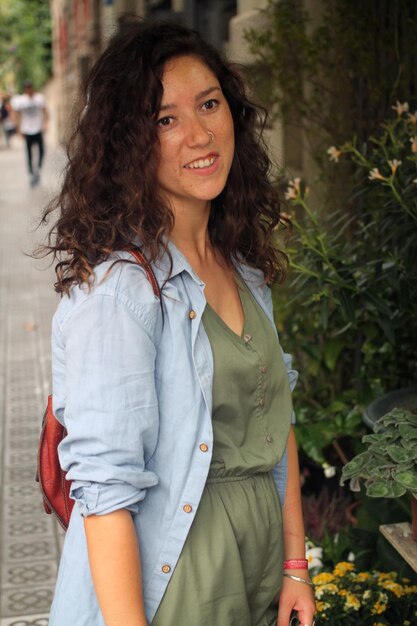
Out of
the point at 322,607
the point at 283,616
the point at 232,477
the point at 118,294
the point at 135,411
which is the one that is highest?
the point at 118,294

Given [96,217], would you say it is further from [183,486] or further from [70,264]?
[183,486]

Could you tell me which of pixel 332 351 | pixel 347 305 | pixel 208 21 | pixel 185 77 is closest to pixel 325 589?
pixel 347 305

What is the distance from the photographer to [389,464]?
2.54m

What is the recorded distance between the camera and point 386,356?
14.0 feet

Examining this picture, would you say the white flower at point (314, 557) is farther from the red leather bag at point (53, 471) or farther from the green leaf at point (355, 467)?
the red leather bag at point (53, 471)

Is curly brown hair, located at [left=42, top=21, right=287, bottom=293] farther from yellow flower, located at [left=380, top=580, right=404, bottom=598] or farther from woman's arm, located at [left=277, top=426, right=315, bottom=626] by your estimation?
yellow flower, located at [left=380, top=580, right=404, bottom=598]

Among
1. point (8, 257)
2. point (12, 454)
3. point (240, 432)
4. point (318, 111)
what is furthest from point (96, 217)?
point (8, 257)

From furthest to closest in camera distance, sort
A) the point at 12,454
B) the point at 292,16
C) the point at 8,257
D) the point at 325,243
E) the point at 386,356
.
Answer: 1. the point at 8,257
2. the point at 12,454
3. the point at 292,16
4. the point at 386,356
5. the point at 325,243

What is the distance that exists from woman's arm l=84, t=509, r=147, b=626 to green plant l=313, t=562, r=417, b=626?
1.46 m

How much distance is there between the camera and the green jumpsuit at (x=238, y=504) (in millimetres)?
1938

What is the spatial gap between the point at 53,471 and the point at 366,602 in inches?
58.8

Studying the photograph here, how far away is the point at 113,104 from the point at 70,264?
0.34 m

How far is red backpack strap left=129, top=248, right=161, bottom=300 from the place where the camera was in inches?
75.1

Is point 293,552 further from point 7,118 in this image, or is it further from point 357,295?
point 7,118
